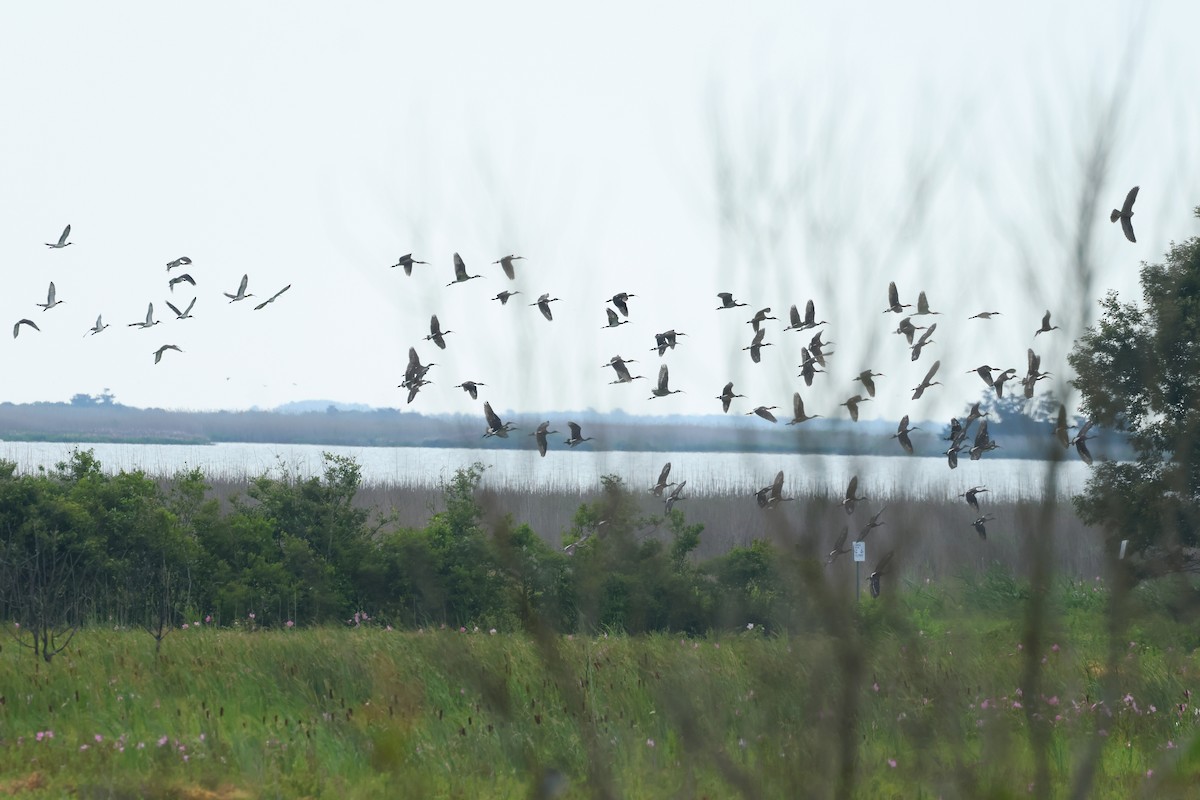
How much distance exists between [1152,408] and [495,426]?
3040mm

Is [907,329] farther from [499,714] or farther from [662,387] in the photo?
[499,714]

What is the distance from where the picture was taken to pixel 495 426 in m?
3.37

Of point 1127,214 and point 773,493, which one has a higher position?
point 1127,214

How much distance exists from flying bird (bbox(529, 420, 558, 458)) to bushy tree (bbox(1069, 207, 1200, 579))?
1536 mm

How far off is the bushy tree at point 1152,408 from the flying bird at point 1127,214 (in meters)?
0.32

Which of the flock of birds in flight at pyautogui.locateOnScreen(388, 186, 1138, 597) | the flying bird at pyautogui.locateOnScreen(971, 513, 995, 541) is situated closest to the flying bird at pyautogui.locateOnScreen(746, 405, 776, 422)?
the flock of birds in flight at pyautogui.locateOnScreen(388, 186, 1138, 597)

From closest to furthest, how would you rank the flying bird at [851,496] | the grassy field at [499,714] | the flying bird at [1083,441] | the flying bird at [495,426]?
1. the flying bird at [495,426]
2. the flying bird at [851,496]
3. the flying bird at [1083,441]
4. the grassy field at [499,714]

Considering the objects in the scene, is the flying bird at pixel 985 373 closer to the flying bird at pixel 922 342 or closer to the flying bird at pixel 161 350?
the flying bird at pixel 922 342

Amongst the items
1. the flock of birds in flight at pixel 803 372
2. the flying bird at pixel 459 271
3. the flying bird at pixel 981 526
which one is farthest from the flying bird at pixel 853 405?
the flying bird at pixel 981 526

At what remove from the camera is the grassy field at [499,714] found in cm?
508

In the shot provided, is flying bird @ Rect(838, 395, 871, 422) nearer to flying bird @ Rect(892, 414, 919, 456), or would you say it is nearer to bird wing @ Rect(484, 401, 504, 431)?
flying bird @ Rect(892, 414, 919, 456)

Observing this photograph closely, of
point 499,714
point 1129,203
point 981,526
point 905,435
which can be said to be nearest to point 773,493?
point 905,435

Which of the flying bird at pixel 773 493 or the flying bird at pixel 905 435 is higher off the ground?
the flying bird at pixel 905 435

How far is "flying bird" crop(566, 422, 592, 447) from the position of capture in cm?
359
